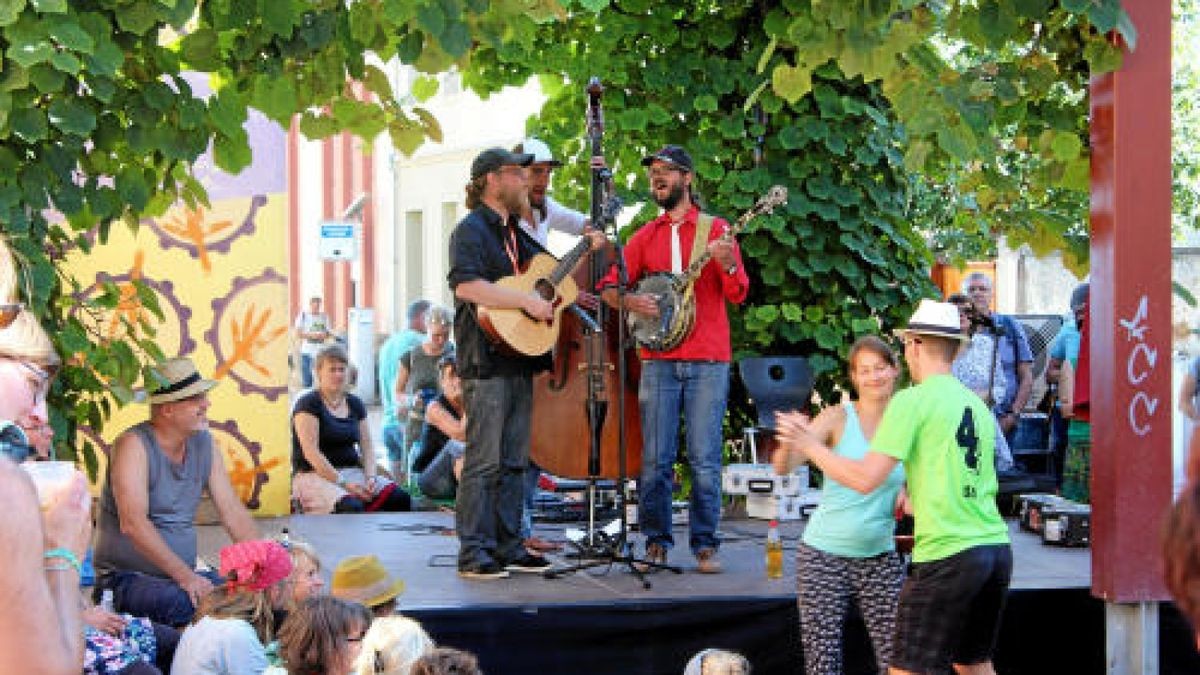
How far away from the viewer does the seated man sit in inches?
285

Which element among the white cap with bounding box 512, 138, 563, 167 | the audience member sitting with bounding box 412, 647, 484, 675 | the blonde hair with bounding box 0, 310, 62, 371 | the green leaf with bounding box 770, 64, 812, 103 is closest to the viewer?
the audience member sitting with bounding box 412, 647, 484, 675

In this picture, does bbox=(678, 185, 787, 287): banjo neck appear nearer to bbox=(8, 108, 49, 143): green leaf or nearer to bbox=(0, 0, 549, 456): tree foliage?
bbox=(0, 0, 549, 456): tree foliage

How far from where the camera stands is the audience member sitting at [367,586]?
6.82 m

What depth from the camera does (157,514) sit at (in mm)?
7410

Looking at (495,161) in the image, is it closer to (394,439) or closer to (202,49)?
(202,49)

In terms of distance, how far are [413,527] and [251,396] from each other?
5.00 ft

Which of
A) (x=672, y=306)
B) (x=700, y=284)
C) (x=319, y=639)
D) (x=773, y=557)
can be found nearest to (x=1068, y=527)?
(x=773, y=557)

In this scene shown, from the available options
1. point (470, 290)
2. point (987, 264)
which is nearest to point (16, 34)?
point (470, 290)

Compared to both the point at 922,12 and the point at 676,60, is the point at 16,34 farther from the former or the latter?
the point at 676,60

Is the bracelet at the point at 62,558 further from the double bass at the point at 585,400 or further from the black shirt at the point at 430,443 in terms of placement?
the black shirt at the point at 430,443

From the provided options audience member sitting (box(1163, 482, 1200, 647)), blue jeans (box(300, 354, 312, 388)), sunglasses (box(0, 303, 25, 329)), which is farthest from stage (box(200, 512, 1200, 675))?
blue jeans (box(300, 354, 312, 388))

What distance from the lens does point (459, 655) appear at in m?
5.29

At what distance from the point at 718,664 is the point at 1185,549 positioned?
12.0ft

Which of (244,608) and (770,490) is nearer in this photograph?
(244,608)
